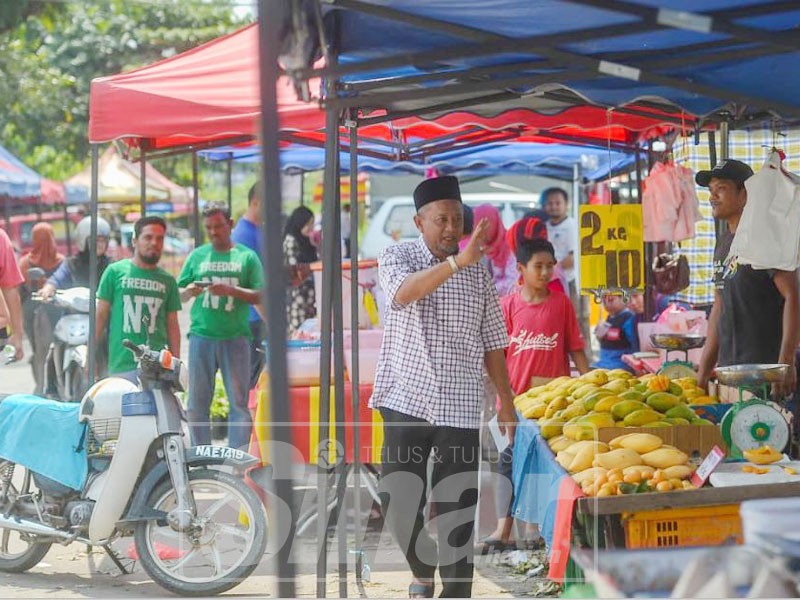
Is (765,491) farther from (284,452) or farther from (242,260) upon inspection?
(242,260)

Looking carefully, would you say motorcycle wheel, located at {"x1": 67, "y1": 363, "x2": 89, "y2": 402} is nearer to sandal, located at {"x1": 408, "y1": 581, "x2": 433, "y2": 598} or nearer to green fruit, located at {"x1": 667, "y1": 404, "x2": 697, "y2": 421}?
sandal, located at {"x1": 408, "y1": 581, "x2": 433, "y2": 598}

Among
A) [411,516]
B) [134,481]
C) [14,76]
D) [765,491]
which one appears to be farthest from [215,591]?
[14,76]

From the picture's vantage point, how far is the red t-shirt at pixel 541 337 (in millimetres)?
7043

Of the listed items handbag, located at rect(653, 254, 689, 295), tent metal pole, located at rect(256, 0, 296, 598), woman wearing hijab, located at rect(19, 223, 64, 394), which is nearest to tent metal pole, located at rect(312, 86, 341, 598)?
tent metal pole, located at rect(256, 0, 296, 598)

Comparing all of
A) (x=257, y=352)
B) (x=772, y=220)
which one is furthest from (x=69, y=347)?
(x=772, y=220)

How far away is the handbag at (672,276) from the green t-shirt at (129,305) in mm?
4230

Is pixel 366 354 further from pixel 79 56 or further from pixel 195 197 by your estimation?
pixel 79 56

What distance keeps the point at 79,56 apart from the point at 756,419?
2910 centimetres

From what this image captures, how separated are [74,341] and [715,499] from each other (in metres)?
7.02

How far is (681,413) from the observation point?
18.4 ft

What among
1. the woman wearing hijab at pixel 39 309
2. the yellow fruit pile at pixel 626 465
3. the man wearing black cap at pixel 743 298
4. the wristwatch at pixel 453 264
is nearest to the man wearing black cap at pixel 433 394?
the wristwatch at pixel 453 264

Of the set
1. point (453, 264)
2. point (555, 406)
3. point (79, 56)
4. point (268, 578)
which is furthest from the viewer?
point (79, 56)

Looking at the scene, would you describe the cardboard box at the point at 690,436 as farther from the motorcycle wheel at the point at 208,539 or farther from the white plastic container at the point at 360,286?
the white plastic container at the point at 360,286

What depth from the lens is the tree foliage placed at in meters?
29.1
